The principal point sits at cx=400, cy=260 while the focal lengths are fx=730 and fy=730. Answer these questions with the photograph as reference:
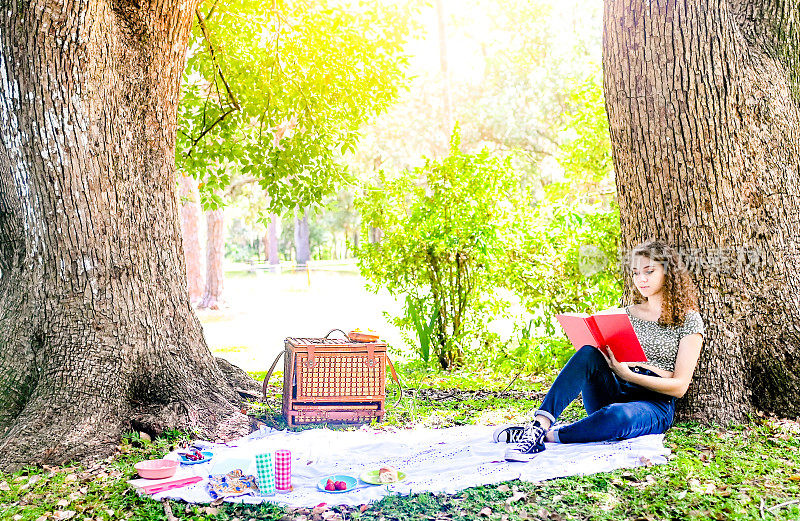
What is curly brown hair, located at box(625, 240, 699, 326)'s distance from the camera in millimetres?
4066

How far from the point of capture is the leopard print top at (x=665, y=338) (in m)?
3.97

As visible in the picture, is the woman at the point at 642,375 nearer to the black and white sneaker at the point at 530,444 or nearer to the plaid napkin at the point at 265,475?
the black and white sneaker at the point at 530,444

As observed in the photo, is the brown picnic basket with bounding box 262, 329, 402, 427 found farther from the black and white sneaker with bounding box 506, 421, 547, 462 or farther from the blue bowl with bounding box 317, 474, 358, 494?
the blue bowl with bounding box 317, 474, 358, 494

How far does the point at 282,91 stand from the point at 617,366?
4200 millimetres

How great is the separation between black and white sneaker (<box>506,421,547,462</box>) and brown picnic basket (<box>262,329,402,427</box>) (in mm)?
1057

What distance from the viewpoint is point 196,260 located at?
13867mm

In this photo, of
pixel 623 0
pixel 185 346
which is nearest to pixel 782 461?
pixel 623 0

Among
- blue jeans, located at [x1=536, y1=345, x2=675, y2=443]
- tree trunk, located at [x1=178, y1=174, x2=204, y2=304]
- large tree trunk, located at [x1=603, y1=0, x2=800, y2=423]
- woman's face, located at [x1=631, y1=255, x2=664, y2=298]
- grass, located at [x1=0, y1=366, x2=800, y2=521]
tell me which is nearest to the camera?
grass, located at [x1=0, y1=366, x2=800, y2=521]

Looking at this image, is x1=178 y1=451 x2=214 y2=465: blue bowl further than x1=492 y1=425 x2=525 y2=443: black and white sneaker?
No

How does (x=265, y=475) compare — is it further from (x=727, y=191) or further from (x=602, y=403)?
(x=727, y=191)

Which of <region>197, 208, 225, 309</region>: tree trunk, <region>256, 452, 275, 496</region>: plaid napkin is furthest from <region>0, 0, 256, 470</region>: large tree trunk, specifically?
<region>197, 208, 225, 309</region>: tree trunk

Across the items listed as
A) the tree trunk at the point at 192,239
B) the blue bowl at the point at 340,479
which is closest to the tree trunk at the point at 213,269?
the tree trunk at the point at 192,239

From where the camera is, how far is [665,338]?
13.2ft

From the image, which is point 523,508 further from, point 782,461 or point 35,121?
point 35,121
